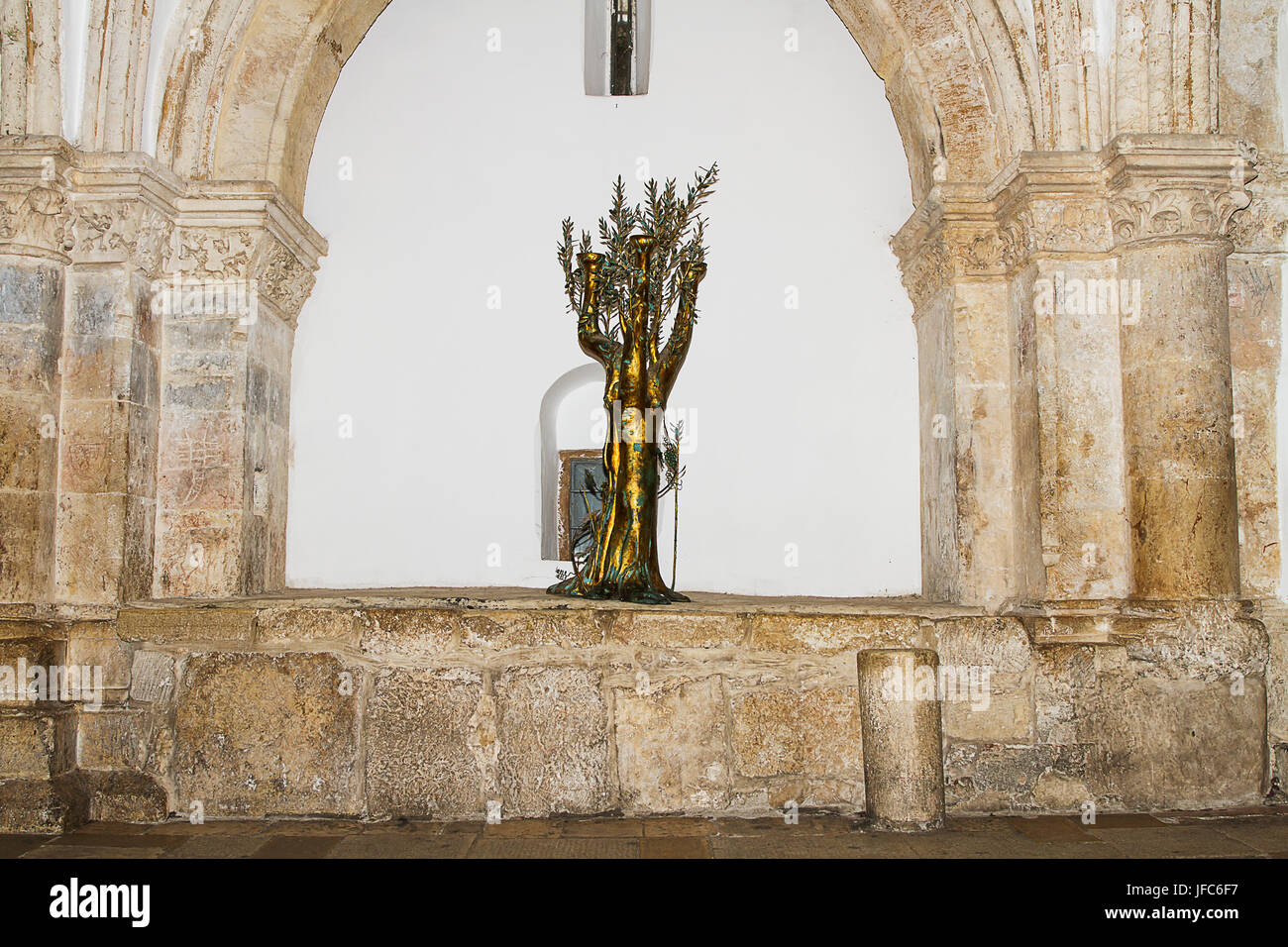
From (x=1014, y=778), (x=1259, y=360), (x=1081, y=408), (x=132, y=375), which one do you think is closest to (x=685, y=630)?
(x=1014, y=778)

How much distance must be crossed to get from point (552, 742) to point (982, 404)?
255 cm

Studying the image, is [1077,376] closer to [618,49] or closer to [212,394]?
[618,49]

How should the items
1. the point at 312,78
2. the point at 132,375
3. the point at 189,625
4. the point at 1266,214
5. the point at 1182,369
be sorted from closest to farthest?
1. the point at 189,625
2. the point at 1182,369
3. the point at 132,375
4. the point at 1266,214
5. the point at 312,78

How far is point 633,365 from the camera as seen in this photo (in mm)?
4449

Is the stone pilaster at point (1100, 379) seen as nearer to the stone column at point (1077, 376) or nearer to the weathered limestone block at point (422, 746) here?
the stone column at point (1077, 376)

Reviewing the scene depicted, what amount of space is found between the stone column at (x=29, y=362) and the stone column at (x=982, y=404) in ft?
13.2

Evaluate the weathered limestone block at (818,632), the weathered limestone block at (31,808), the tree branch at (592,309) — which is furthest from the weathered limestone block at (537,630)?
the weathered limestone block at (31,808)

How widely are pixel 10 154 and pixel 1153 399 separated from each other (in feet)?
16.2

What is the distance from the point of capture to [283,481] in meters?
5.49

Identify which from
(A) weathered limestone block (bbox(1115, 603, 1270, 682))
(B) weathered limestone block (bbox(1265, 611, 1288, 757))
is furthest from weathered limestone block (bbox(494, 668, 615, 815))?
(B) weathered limestone block (bbox(1265, 611, 1288, 757))

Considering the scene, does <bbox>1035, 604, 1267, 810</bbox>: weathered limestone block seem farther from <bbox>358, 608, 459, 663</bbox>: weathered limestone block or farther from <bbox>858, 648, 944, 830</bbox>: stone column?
<bbox>358, 608, 459, 663</bbox>: weathered limestone block

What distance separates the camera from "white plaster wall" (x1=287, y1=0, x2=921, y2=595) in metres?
5.56

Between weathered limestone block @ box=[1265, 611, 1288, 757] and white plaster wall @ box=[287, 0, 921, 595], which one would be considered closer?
weathered limestone block @ box=[1265, 611, 1288, 757]

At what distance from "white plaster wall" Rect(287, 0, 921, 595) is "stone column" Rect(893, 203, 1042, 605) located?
2.41 ft
